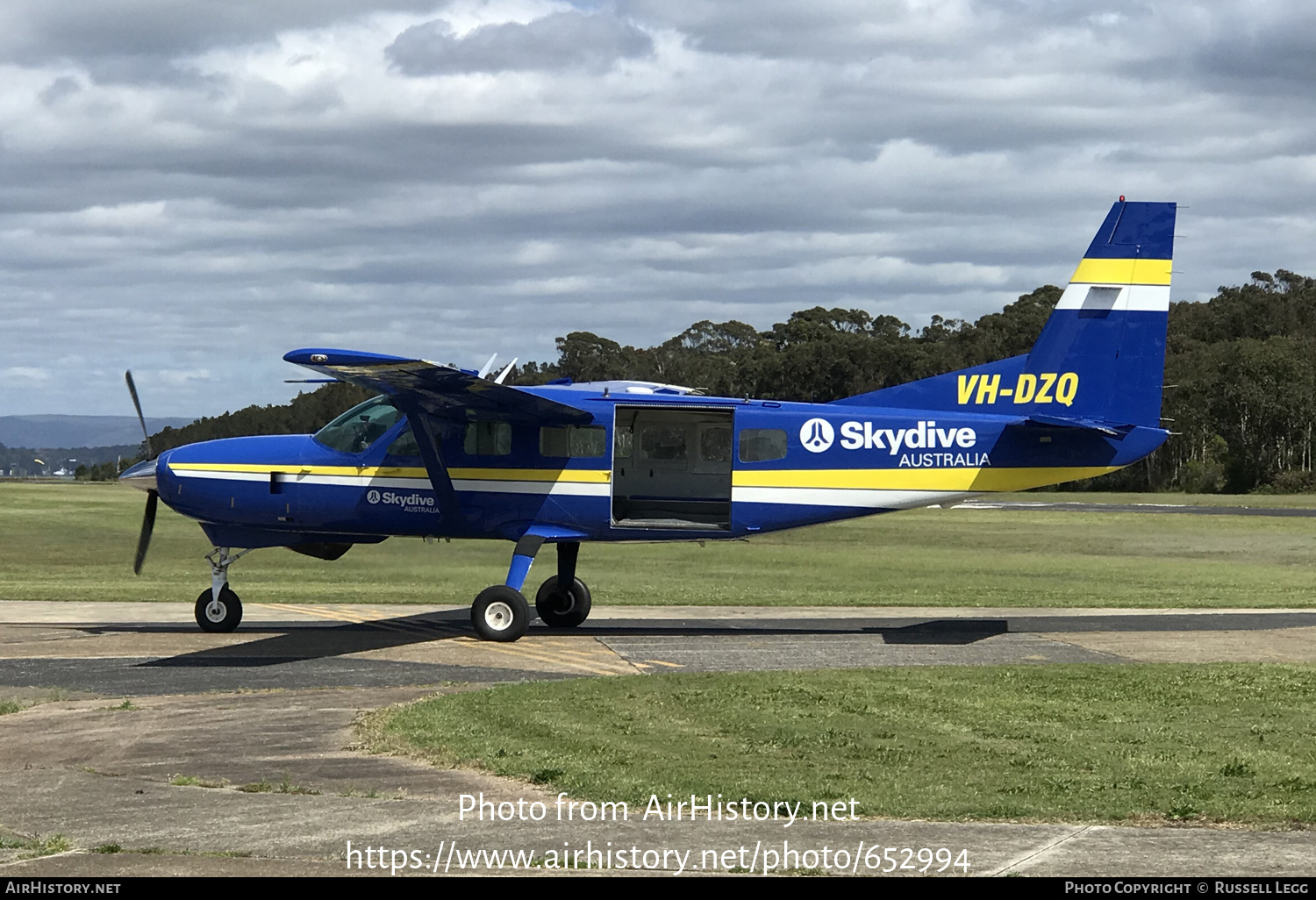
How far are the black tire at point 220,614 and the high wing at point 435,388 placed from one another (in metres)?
3.86

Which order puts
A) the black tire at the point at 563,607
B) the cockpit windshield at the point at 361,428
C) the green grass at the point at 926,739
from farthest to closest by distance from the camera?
1. the black tire at the point at 563,607
2. the cockpit windshield at the point at 361,428
3. the green grass at the point at 926,739

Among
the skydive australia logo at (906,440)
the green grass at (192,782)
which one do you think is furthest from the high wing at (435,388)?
the green grass at (192,782)

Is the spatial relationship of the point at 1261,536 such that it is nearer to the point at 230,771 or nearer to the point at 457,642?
the point at 457,642

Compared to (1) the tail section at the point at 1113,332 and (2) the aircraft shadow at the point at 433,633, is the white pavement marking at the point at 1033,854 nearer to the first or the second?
(2) the aircraft shadow at the point at 433,633

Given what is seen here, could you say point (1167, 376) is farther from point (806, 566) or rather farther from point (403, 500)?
point (403, 500)

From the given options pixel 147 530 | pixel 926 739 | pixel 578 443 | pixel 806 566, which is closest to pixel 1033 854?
pixel 926 739

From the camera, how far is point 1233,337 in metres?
125

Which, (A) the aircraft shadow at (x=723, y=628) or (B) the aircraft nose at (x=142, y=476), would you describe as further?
(B) the aircraft nose at (x=142, y=476)

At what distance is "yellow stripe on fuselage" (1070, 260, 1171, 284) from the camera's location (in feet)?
61.7

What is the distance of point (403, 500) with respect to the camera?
63.4 feet

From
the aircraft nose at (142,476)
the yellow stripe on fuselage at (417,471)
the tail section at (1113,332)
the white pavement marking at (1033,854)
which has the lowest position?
the white pavement marking at (1033,854)

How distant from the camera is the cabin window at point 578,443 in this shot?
1900 centimetres

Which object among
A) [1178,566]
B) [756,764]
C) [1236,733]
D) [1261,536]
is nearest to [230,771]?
[756,764]

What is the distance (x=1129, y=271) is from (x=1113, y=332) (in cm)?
83
